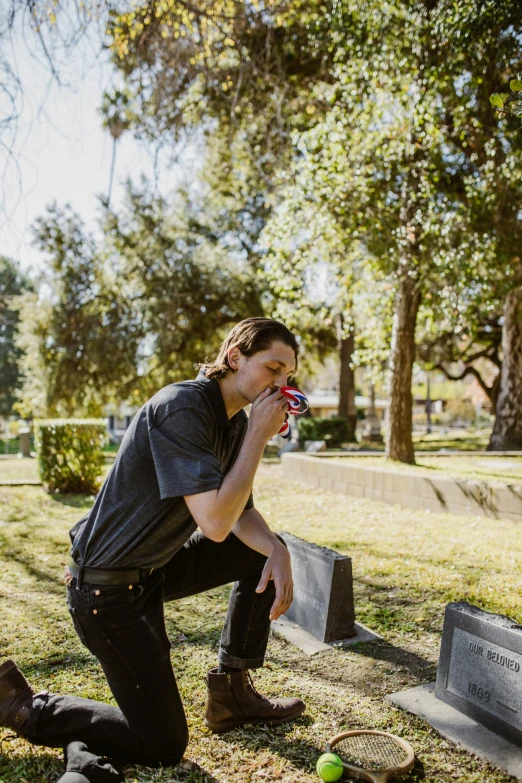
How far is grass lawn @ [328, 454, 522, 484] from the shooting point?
9758 mm

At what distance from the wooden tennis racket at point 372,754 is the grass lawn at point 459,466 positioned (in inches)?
257

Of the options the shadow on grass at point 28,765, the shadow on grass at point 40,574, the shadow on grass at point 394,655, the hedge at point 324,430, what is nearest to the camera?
the shadow on grass at point 28,765

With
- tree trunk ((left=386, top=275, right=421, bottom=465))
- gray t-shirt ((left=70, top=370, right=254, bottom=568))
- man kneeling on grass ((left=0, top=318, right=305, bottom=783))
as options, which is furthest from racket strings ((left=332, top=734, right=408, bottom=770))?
tree trunk ((left=386, top=275, right=421, bottom=465))

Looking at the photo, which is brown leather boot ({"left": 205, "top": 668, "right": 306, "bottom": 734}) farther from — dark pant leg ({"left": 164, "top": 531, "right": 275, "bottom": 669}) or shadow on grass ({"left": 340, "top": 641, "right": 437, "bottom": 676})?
shadow on grass ({"left": 340, "top": 641, "right": 437, "bottom": 676})

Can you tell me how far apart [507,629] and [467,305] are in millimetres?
9561

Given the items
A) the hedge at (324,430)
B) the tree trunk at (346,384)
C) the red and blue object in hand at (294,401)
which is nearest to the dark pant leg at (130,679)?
the red and blue object in hand at (294,401)

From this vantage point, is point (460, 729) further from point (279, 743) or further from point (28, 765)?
point (28, 765)

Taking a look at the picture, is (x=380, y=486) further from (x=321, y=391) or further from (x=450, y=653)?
(x=321, y=391)

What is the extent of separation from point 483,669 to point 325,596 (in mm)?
1300

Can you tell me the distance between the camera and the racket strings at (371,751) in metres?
2.59

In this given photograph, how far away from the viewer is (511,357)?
1711cm

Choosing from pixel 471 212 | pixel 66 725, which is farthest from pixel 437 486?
pixel 66 725

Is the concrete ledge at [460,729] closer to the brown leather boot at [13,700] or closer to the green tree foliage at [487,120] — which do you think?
the brown leather boot at [13,700]

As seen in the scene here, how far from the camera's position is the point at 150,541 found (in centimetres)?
246
